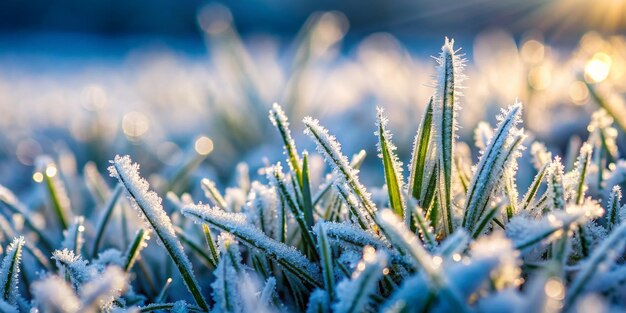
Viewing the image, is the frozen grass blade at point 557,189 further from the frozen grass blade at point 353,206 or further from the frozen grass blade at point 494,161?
the frozen grass blade at point 353,206

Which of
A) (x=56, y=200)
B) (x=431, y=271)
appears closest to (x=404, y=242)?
(x=431, y=271)

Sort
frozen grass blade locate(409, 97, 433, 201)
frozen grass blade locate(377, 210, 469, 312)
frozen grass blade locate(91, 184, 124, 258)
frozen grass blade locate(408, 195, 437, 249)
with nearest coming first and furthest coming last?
frozen grass blade locate(377, 210, 469, 312) < frozen grass blade locate(408, 195, 437, 249) < frozen grass blade locate(409, 97, 433, 201) < frozen grass blade locate(91, 184, 124, 258)

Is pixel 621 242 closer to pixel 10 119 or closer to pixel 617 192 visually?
pixel 617 192

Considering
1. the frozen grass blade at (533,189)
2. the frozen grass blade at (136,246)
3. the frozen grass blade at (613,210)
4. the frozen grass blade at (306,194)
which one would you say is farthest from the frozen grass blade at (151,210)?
the frozen grass blade at (613,210)

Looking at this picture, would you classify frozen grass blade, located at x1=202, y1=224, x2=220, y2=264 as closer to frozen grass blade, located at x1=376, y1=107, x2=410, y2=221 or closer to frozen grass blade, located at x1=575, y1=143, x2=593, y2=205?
frozen grass blade, located at x1=376, y1=107, x2=410, y2=221

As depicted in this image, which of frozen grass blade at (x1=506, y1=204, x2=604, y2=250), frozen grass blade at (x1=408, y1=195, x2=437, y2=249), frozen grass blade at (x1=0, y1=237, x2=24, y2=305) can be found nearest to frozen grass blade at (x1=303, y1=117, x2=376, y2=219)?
frozen grass blade at (x1=408, y1=195, x2=437, y2=249)

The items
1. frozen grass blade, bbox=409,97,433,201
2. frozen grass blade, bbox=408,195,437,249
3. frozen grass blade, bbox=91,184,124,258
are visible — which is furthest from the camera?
frozen grass blade, bbox=91,184,124,258
